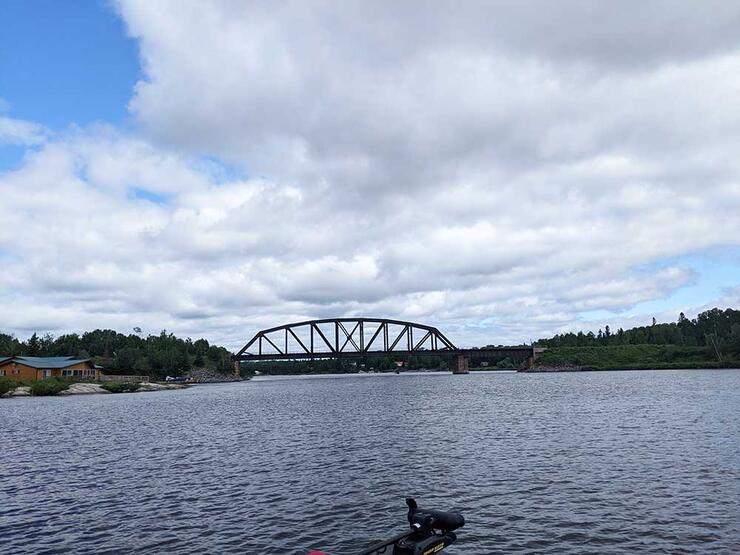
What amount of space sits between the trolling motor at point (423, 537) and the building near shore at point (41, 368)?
14928cm

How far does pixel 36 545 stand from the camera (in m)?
20.9

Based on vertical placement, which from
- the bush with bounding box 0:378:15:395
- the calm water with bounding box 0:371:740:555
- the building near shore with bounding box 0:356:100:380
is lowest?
the calm water with bounding box 0:371:740:555

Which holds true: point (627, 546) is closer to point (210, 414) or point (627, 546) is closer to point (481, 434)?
point (481, 434)

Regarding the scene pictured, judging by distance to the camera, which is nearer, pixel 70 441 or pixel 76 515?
pixel 76 515

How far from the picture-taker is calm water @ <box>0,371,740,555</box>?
2058 cm

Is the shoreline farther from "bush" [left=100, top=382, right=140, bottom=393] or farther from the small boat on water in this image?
the small boat on water

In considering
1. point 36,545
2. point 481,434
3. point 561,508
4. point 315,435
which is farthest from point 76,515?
point 481,434

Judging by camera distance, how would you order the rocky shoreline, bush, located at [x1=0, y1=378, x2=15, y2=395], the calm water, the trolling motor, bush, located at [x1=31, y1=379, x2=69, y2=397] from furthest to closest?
bush, located at [x1=31, y1=379, x2=69, y2=397] < the rocky shoreline < bush, located at [x1=0, y1=378, x2=15, y2=395] < the calm water < the trolling motor

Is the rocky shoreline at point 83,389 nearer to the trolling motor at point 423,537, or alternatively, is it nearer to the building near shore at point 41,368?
the building near shore at point 41,368

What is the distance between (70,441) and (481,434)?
3585 cm

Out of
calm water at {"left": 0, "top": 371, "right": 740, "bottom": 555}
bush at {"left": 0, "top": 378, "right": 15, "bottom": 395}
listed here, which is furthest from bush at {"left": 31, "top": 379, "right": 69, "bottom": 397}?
calm water at {"left": 0, "top": 371, "right": 740, "bottom": 555}

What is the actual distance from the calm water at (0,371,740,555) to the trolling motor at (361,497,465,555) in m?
4.60

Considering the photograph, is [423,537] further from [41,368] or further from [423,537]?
[41,368]

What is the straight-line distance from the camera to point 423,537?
1497 centimetres
